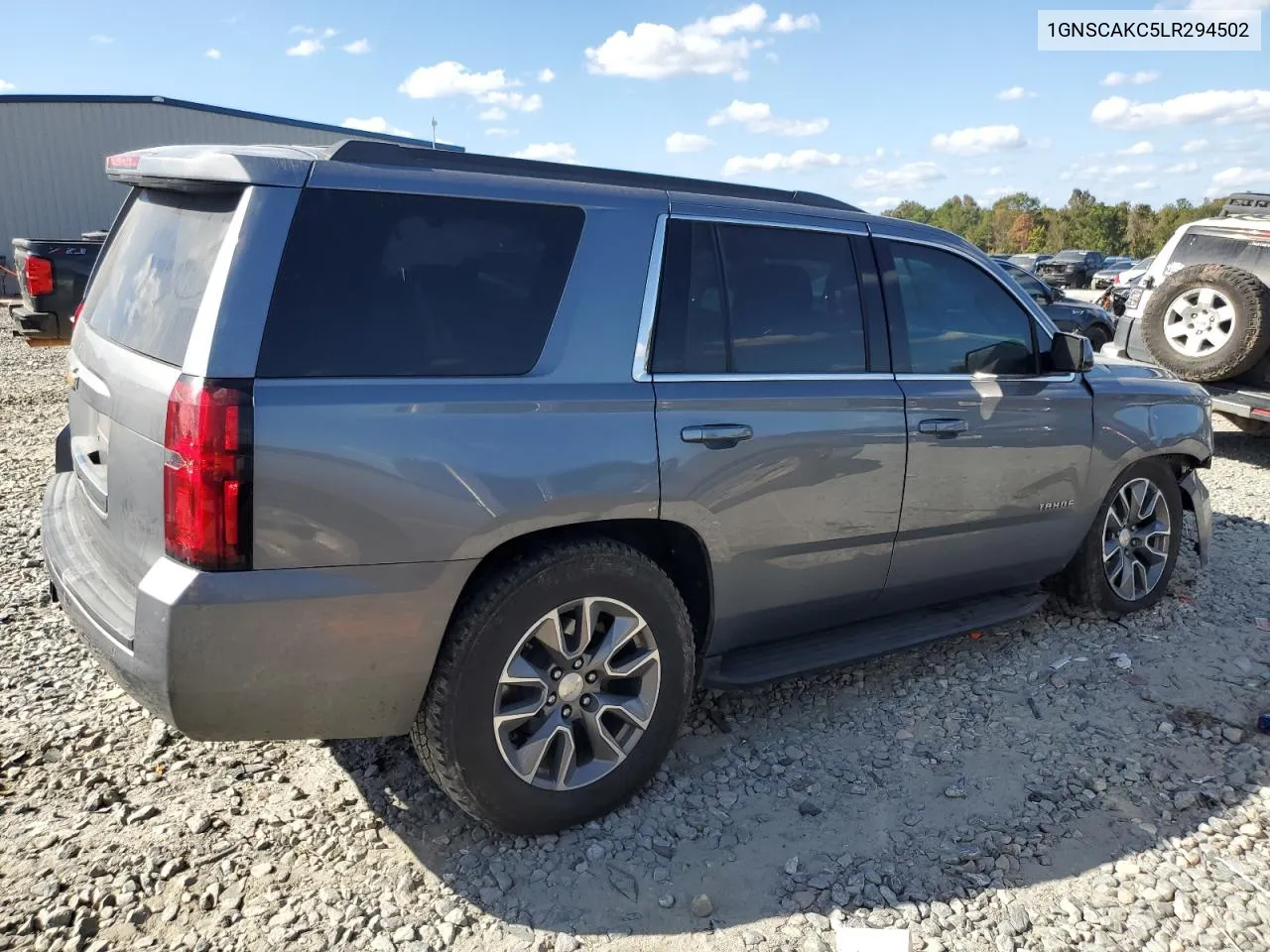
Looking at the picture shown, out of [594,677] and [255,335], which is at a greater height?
[255,335]

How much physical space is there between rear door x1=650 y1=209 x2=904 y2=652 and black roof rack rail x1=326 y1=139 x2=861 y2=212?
15cm

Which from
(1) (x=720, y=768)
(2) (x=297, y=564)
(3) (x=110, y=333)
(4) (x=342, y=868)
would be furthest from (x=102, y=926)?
(1) (x=720, y=768)

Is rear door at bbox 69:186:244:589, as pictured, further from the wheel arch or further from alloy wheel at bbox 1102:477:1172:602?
alloy wheel at bbox 1102:477:1172:602

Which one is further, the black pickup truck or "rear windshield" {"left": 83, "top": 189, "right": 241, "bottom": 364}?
the black pickup truck

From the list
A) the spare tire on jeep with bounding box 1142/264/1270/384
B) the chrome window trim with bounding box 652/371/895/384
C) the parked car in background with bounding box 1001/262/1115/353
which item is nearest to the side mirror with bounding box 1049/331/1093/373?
the chrome window trim with bounding box 652/371/895/384

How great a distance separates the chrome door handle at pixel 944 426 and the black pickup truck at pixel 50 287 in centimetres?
405

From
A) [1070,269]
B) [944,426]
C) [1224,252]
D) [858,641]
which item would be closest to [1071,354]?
[944,426]

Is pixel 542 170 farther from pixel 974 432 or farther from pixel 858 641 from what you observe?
pixel 858 641

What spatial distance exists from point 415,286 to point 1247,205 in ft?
30.4

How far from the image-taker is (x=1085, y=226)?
60.8 m

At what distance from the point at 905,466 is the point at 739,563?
81 centimetres

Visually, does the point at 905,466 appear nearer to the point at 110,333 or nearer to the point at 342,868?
the point at 342,868

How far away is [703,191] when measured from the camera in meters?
3.24

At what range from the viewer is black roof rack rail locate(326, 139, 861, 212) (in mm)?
2574
